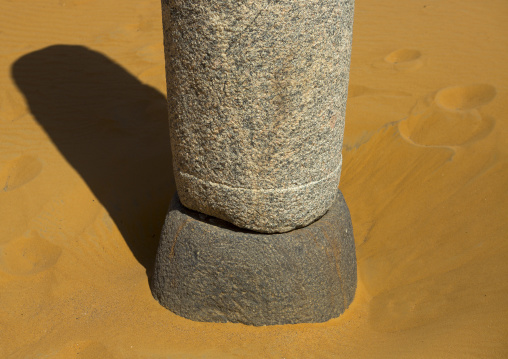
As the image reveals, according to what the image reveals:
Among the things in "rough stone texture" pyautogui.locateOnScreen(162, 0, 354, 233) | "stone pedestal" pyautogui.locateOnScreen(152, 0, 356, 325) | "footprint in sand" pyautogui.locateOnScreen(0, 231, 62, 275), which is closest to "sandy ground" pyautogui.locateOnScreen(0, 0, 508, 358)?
"footprint in sand" pyautogui.locateOnScreen(0, 231, 62, 275)

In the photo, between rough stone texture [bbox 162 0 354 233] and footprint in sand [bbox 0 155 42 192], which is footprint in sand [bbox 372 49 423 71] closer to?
rough stone texture [bbox 162 0 354 233]

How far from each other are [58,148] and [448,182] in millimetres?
3084

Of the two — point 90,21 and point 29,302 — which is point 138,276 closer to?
point 29,302

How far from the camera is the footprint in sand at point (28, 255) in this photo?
3357mm

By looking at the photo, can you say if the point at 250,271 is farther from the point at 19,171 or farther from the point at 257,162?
the point at 19,171

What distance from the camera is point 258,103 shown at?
251cm

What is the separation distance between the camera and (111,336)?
9.37ft

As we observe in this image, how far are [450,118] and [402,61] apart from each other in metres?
1.29

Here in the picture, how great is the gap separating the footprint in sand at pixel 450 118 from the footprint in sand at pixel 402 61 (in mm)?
630

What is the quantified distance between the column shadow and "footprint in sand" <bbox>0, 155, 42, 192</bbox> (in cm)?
26

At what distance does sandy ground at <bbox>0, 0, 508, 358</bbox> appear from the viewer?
285 centimetres

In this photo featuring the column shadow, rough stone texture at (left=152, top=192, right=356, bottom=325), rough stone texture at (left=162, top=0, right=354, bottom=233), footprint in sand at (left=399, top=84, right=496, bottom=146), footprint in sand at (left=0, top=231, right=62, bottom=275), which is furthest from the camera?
footprint in sand at (left=399, top=84, right=496, bottom=146)

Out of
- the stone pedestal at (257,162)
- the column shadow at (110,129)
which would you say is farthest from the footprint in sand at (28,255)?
the stone pedestal at (257,162)

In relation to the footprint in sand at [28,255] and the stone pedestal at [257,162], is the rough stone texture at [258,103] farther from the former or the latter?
the footprint in sand at [28,255]
